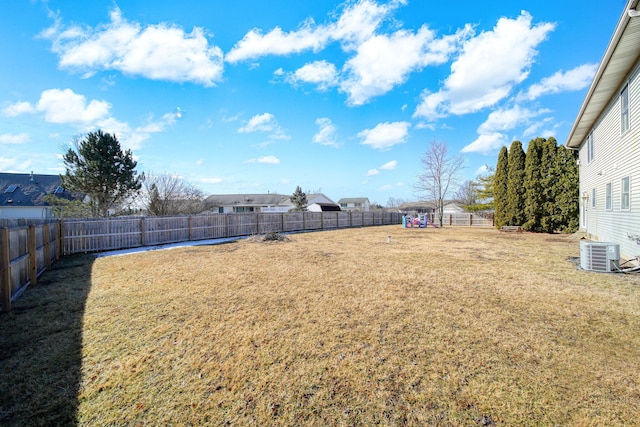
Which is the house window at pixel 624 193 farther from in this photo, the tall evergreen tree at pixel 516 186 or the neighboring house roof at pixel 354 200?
the neighboring house roof at pixel 354 200

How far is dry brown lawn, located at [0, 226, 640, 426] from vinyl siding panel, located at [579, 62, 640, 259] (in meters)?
2.47

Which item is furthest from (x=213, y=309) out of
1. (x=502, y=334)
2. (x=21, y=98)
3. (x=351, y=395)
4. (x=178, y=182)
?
(x=178, y=182)

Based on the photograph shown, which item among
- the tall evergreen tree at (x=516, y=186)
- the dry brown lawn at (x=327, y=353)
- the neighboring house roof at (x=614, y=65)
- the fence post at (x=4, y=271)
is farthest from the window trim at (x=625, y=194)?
the fence post at (x=4, y=271)

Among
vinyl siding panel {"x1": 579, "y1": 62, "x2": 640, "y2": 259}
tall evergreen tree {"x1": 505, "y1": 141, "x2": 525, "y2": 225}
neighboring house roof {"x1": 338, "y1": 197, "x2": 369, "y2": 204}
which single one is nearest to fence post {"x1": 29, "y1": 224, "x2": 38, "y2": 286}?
vinyl siding panel {"x1": 579, "y1": 62, "x2": 640, "y2": 259}

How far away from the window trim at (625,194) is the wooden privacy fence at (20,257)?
1369cm

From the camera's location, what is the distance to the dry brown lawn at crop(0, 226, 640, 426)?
2135 mm

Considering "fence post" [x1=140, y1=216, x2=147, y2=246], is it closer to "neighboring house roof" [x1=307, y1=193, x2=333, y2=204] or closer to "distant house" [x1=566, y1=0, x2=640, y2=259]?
"distant house" [x1=566, y1=0, x2=640, y2=259]

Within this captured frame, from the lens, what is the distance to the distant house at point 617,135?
20.5 ft

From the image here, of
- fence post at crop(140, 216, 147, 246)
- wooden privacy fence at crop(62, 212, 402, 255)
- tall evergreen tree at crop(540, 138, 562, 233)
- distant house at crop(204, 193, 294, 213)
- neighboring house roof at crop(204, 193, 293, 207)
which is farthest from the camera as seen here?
neighboring house roof at crop(204, 193, 293, 207)

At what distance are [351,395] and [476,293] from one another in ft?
12.4

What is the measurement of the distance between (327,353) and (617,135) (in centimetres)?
1123

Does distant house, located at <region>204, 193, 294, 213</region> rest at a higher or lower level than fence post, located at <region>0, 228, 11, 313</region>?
higher

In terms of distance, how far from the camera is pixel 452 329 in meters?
3.54

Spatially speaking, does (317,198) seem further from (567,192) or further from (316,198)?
(567,192)
